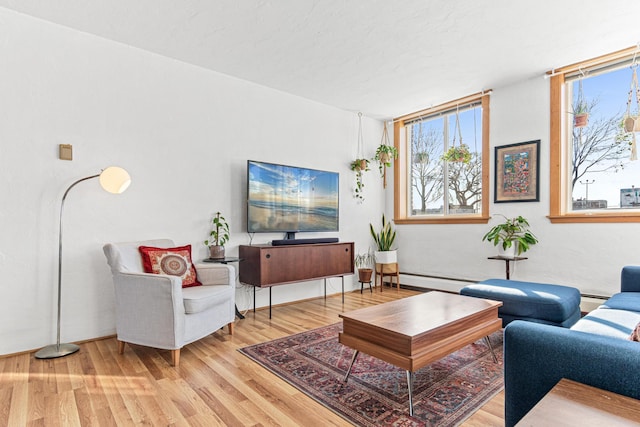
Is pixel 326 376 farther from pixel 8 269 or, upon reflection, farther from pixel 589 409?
pixel 8 269

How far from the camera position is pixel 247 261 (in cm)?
366

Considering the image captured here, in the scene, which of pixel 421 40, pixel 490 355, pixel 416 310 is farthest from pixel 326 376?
pixel 421 40

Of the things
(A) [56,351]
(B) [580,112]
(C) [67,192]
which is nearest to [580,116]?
(B) [580,112]

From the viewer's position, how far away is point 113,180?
8.95 ft

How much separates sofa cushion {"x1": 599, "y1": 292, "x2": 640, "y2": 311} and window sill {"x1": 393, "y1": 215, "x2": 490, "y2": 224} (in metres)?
1.82

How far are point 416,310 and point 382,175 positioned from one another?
344 cm

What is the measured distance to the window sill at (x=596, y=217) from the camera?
3242 millimetres

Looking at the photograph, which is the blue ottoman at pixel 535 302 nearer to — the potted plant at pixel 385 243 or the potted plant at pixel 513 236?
the potted plant at pixel 513 236

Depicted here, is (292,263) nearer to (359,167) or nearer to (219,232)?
(219,232)

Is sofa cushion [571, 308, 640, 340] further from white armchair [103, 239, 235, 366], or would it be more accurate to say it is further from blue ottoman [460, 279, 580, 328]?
white armchair [103, 239, 235, 366]

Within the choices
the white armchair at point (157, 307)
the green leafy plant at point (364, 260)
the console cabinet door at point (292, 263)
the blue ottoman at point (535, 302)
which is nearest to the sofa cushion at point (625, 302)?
the blue ottoman at point (535, 302)

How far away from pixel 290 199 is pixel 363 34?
6.37 feet

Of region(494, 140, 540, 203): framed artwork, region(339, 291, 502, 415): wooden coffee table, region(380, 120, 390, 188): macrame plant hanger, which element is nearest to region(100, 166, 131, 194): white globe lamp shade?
region(339, 291, 502, 415): wooden coffee table

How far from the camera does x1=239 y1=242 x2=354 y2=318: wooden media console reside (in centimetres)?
352
